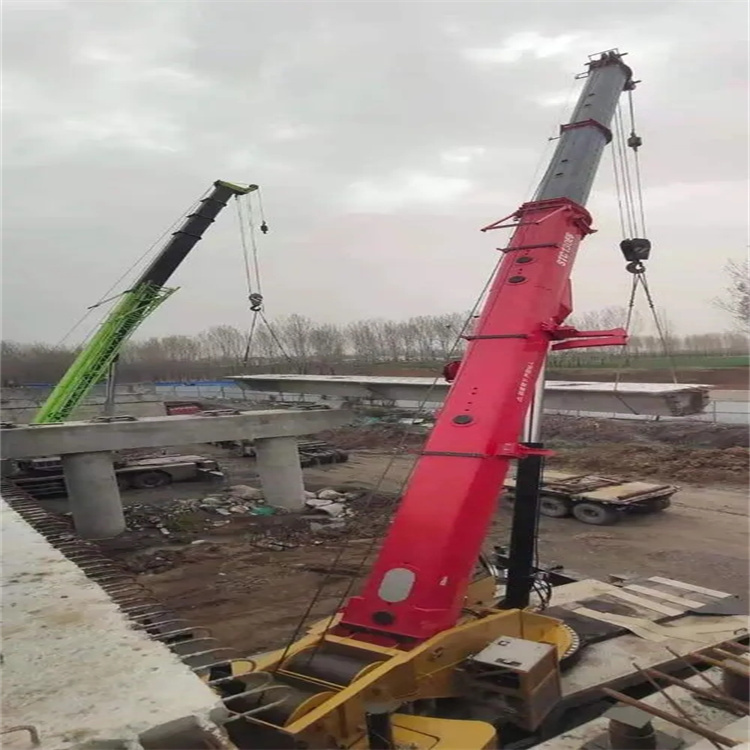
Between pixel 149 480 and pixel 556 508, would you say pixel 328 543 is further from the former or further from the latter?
pixel 149 480

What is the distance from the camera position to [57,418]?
55.3 ft

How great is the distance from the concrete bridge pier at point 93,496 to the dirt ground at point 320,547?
487 millimetres

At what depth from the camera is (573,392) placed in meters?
15.4

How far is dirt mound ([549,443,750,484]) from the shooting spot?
58.7 ft

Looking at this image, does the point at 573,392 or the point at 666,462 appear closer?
the point at 573,392

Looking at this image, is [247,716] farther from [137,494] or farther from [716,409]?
[716,409]

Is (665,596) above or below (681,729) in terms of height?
below

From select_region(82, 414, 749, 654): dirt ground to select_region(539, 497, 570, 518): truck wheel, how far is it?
43cm

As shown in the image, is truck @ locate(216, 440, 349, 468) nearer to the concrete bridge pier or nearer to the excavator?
the concrete bridge pier

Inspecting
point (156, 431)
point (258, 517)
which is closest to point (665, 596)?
point (258, 517)

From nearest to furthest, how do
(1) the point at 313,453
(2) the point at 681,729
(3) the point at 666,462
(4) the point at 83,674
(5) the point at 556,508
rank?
(4) the point at 83,674 → (2) the point at 681,729 → (5) the point at 556,508 → (3) the point at 666,462 → (1) the point at 313,453

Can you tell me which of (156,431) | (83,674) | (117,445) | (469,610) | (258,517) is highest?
(156,431)

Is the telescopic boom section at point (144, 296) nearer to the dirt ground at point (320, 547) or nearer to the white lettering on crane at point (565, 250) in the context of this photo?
the dirt ground at point (320, 547)

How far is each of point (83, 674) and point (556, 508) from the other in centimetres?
1246
